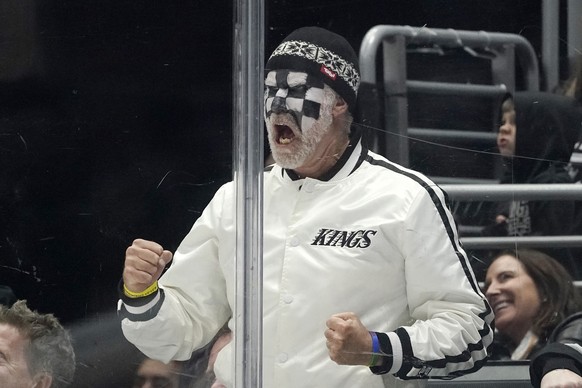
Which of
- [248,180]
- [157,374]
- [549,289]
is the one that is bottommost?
[157,374]

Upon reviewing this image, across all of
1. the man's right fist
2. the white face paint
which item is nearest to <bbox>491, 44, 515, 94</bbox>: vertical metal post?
the white face paint

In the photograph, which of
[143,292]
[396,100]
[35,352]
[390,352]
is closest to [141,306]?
[143,292]

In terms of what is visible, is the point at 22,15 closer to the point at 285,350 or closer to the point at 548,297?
the point at 285,350

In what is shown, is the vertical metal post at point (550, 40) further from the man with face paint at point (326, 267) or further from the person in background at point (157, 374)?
the person in background at point (157, 374)

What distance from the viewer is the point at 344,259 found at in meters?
2.03

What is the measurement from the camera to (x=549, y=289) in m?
2.03

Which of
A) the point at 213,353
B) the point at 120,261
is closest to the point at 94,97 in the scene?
the point at 120,261

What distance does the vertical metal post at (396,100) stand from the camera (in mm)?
2016

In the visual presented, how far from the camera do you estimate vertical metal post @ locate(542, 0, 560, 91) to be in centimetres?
202

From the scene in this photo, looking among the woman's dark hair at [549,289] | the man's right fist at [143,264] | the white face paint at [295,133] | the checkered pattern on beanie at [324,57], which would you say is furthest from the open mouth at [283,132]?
the woman's dark hair at [549,289]

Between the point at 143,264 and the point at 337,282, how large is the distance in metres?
0.33

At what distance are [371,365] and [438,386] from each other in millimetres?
115

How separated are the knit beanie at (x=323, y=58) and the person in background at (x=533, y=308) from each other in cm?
37

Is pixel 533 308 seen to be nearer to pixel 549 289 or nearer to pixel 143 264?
pixel 549 289
